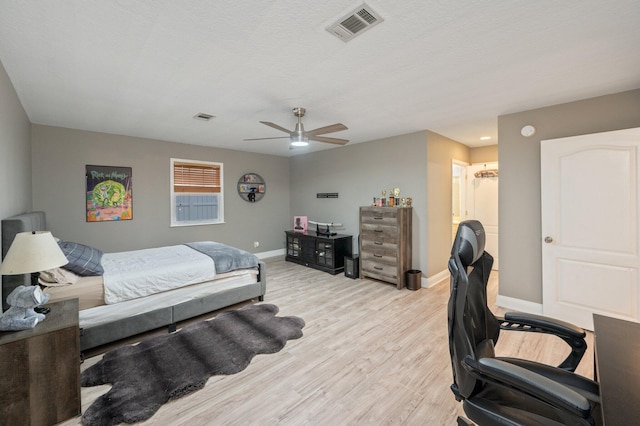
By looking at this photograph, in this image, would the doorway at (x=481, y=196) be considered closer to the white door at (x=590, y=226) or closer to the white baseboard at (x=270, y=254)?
the white door at (x=590, y=226)

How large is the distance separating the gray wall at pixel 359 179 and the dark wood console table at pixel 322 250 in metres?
0.35

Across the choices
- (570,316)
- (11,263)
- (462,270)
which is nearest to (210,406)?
(11,263)

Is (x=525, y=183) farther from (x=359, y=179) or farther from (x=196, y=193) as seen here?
(x=196, y=193)

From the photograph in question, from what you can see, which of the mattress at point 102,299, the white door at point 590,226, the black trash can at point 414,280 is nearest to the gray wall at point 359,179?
A: the black trash can at point 414,280

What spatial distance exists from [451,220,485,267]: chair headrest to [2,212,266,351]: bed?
9.42 ft

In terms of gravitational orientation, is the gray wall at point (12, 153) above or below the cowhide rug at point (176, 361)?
above

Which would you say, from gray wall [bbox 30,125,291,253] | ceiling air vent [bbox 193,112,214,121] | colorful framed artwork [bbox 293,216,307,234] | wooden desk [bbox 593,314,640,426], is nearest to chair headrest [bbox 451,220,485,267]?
wooden desk [bbox 593,314,640,426]

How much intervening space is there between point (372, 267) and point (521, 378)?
3.66 metres

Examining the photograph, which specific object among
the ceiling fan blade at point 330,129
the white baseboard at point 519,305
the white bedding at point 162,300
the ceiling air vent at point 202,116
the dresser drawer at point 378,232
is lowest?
the white baseboard at point 519,305

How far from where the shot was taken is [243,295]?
360 cm

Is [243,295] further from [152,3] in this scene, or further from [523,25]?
[523,25]

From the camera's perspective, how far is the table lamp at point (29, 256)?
168 centimetres

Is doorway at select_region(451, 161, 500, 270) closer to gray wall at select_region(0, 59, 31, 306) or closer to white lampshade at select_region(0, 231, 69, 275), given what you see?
white lampshade at select_region(0, 231, 69, 275)

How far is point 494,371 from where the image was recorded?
3.69 ft
